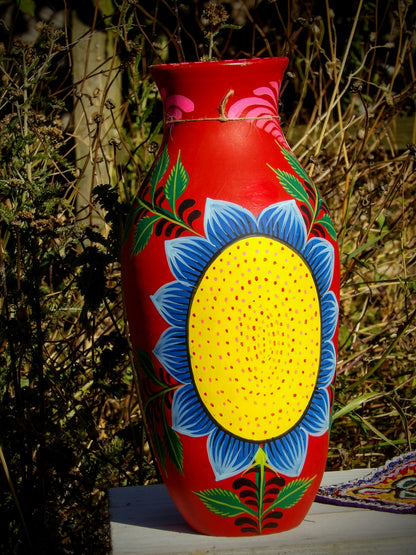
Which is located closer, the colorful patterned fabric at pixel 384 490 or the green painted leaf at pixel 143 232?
the green painted leaf at pixel 143 232

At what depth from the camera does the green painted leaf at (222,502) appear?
1.68 m

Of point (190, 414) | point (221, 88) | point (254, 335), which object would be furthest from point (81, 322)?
point (221, 88)

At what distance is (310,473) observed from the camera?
173 cm

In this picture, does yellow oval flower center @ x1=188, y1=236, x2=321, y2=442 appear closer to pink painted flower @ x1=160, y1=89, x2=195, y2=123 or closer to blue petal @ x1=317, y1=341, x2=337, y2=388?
blue petal @ x1=317, y1=341, x2=337, y2=388

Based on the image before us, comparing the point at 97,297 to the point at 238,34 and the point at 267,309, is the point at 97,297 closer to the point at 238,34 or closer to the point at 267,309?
the point at 267,309

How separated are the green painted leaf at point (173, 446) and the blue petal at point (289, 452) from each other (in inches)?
7.4

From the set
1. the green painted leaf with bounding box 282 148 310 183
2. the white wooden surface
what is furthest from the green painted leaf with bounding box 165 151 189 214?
the white wooden surface

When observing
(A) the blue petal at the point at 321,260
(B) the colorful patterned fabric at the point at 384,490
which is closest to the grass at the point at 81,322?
(B) the colorful patterned fabric at the point at 384,490

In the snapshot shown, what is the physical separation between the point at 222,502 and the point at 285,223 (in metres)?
0.62

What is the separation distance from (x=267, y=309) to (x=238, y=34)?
2341mm

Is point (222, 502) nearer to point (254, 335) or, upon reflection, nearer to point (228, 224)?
point (254, 335)

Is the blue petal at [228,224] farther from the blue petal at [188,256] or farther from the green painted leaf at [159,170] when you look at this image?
the green painted leaf at [159,170]

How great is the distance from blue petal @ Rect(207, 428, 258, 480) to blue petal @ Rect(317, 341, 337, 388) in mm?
206

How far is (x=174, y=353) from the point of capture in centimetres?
163
